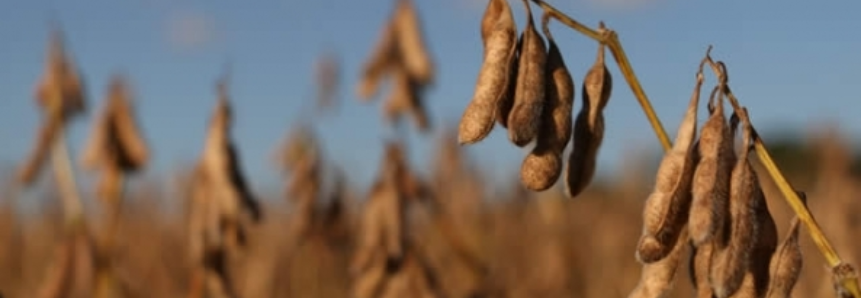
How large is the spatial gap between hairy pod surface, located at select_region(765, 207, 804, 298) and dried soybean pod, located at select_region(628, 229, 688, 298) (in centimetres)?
6

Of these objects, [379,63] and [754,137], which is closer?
[754,137]

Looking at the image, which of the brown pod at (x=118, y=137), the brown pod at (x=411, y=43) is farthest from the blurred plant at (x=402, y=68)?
the brown pod at (x=118, y=137)

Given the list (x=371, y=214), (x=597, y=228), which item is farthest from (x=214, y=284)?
(x=597, y=228)

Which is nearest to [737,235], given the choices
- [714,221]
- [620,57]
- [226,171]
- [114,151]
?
[714,221]

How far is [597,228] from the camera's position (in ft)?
16.6

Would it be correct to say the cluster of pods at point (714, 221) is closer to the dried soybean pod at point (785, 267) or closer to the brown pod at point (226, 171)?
the dried soybean pod at point (785, 267)

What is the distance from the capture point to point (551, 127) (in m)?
0.98

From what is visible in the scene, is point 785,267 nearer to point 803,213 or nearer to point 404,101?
point 803,213

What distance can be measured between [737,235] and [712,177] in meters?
0.04

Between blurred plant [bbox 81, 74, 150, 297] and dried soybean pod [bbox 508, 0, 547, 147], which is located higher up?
blurred plant [bbox 81, 74, 150, 297]

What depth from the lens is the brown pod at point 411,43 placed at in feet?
8.28

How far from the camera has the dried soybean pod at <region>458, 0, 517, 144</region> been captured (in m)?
0.96

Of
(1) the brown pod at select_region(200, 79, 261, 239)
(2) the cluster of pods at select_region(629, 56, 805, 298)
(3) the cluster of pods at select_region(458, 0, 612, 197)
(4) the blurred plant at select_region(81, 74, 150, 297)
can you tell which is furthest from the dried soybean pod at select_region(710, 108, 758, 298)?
(4) the blurred plant at select_region(81, 74, 150, 297)

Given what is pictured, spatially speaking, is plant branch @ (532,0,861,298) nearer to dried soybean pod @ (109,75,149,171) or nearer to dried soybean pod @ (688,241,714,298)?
dried soybean pod @ (688,241,714,298)
